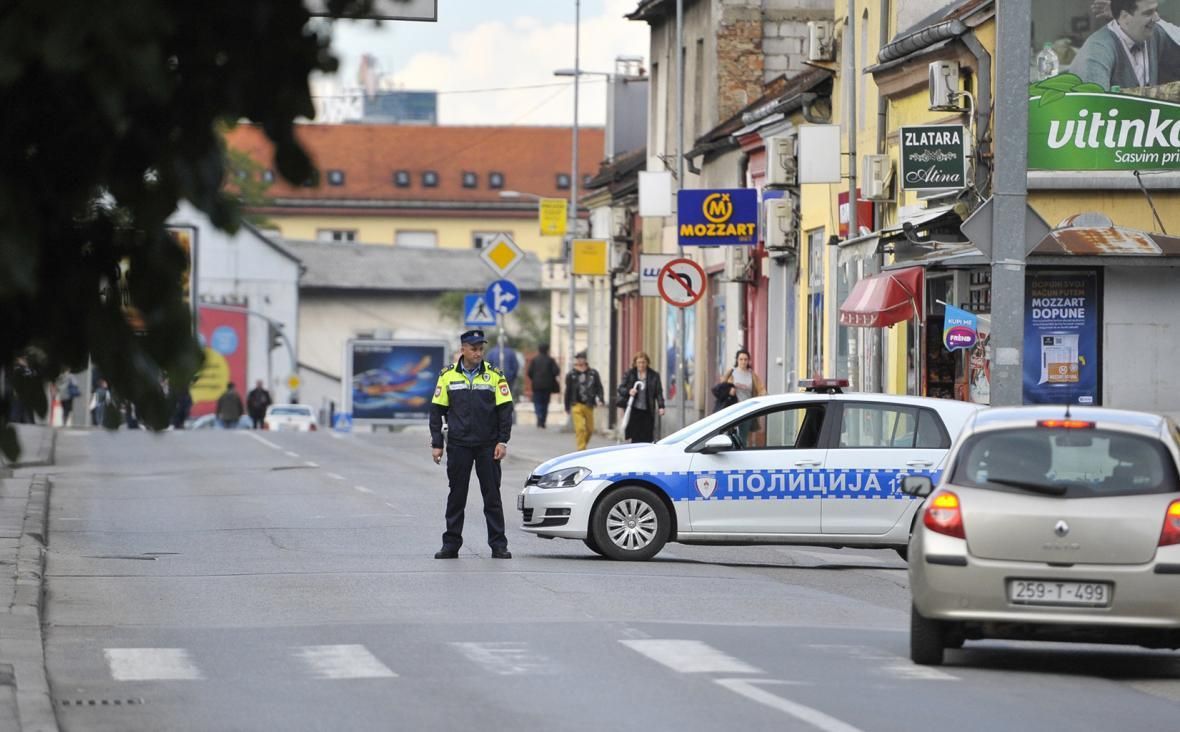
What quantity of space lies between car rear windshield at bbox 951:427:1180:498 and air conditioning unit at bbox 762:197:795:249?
2608 cm

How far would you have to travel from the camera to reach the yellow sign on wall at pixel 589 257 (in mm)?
48438

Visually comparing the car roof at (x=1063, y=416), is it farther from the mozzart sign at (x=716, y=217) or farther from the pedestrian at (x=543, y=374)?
the pedestrian at (x=543, y=374)

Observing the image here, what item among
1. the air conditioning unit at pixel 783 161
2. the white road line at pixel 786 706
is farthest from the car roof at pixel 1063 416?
the air conditioning unit at pixel 783 161

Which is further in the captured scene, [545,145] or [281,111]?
[545,145]

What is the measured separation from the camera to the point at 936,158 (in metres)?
26.0

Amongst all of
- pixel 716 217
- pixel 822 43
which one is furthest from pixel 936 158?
pixel 822 43

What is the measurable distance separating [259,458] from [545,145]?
96.2 m

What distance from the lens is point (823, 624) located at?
13930 millimetres

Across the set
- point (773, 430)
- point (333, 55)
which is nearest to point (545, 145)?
point (773, 430)

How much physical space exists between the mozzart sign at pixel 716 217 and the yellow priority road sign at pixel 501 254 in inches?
Answer: 322

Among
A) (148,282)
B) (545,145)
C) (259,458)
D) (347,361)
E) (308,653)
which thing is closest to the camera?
(148,282)

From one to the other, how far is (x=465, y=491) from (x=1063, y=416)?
761 centimetres

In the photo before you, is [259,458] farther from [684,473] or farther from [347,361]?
[347,361]

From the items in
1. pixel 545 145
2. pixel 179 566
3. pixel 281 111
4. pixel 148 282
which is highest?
pixel 545 145
